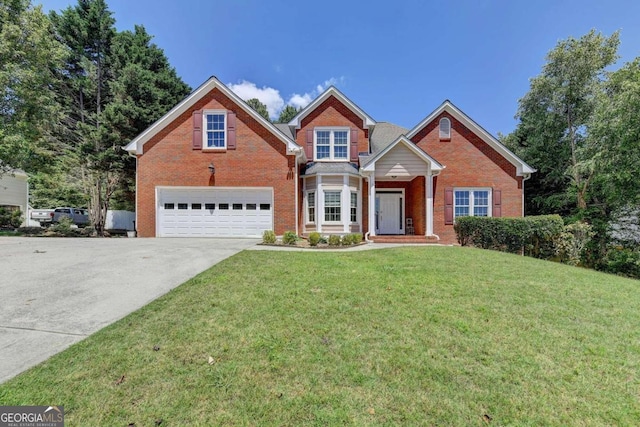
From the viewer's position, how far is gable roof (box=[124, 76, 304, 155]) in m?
14.2

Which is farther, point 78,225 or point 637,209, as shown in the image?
point 78,225

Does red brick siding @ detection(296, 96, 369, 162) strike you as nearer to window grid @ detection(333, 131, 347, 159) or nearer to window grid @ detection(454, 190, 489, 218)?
window grid @ detection(333, 131, 347, 159)

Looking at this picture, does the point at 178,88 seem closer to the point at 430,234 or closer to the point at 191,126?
the point at 191,126

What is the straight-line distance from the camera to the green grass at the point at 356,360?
2574 millimetres

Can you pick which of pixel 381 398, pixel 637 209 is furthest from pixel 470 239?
pixel 381 398

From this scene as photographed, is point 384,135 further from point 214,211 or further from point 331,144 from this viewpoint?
point 214,211

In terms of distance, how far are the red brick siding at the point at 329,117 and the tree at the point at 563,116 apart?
1308 cm

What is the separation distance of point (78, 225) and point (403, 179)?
28838 millimetres

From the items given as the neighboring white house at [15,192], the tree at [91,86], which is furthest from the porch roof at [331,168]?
the neighboring white house at [15,192]

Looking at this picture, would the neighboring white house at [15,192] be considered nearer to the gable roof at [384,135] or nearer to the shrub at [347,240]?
the shrub at [347,240]

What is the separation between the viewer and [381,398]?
2.72 meters

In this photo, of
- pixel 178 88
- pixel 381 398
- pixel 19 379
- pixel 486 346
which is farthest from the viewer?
pixel 178 88

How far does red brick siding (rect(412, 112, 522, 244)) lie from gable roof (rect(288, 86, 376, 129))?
3488mm

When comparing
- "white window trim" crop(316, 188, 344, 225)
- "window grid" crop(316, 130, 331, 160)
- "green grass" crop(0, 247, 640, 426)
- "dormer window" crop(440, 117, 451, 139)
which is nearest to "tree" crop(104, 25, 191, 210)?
"window grid" crop(316, 130, 331, 160)
